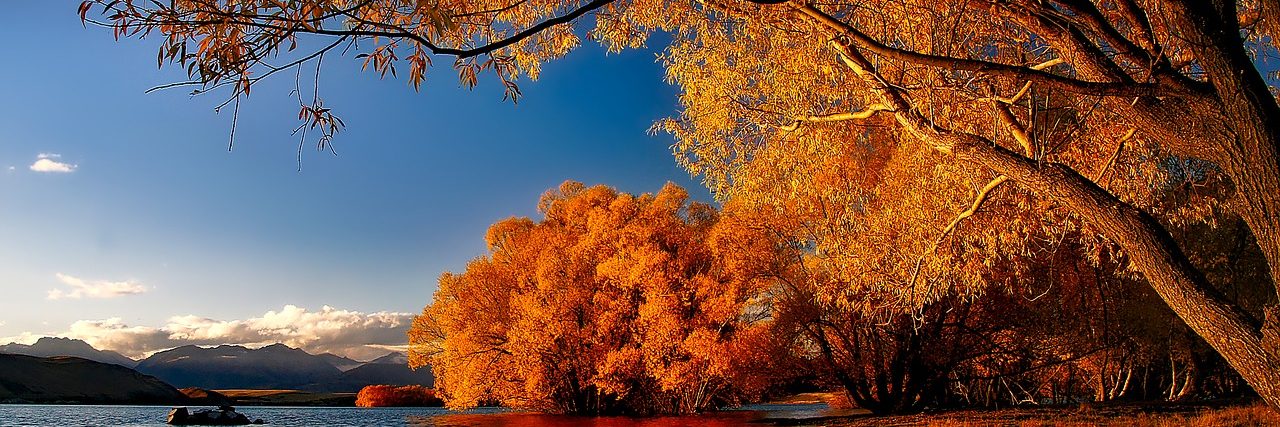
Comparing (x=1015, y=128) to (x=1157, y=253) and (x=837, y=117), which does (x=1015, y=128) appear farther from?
(x=1157, y=253)

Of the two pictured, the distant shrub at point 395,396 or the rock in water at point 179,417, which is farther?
the distant shrub at point 395,396

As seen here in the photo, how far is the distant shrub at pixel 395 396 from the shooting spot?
171ft

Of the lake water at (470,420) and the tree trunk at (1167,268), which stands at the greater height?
the tree trunk at (1167,268)

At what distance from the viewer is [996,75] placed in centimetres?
702

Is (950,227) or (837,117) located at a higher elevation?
(837,117)

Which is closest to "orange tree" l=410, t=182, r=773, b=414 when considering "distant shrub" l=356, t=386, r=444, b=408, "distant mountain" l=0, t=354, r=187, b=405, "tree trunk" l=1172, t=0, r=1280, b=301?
"tree trunk" l=1172, t=0, r=1280, b=301

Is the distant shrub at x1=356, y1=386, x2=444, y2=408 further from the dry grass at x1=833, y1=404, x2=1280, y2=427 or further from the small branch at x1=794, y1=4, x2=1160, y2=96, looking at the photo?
the small branch at x1=794, y1=4, x2=1160, y2=96

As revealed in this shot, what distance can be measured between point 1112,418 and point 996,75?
8952 millimetres

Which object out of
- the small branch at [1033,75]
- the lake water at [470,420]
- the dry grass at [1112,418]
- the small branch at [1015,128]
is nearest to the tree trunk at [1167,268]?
the small branch at [1033,75]

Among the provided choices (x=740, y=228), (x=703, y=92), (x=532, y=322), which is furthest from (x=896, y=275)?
(x=532, y=322)

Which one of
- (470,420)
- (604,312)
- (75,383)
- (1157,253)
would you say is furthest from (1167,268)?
(75,383)

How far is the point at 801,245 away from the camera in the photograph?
19.0 m

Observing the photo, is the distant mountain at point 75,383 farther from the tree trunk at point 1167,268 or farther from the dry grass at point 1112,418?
the tree trunk at point 1167,268

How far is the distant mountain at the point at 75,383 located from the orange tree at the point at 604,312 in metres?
58.0
